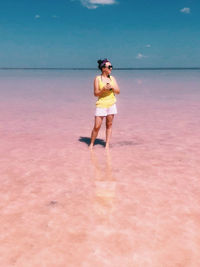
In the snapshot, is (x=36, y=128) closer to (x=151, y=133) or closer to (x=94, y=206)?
(x=151, y=133)

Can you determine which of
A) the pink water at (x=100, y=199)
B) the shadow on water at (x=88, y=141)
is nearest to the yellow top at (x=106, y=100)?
the pink water at (x=100, y=199)

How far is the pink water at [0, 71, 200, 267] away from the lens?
3318 millimetres

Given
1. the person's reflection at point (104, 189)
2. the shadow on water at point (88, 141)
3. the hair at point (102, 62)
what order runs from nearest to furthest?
the person's reflection at point (104, 189), the hair at point (102, 62), the shadow on water at point (88, 141)

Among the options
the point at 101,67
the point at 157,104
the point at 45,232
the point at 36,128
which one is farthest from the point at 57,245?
the point at 157,104

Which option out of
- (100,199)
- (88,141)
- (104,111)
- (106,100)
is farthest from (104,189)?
(88,141)

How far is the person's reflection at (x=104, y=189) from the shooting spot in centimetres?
425

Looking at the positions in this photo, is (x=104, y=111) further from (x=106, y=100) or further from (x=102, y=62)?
(x=102, y=62)

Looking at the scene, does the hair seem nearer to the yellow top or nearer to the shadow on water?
the yellow top

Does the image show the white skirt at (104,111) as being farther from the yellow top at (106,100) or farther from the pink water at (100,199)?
the pink water at (100,199)

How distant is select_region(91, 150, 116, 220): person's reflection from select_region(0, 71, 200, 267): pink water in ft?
0.05

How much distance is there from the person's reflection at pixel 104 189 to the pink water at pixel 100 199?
14 millimetres

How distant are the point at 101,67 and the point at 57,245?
14.7 feet

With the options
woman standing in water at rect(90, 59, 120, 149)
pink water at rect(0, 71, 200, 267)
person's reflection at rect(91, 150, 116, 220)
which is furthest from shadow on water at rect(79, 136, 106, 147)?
person's reflection at rect(91, 150, 116, 220)

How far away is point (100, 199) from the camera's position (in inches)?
Result: 181
